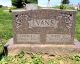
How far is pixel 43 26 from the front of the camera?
725 centimetres

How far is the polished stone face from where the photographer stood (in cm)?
718

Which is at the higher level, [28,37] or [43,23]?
[43,23]

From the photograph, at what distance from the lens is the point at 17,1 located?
38312mm

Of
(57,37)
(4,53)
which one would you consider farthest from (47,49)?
(4,53)

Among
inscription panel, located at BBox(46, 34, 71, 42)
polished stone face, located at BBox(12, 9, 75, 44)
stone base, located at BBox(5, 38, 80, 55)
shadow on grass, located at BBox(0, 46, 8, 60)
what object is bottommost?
shadow on grass, located at BBox(0, 46, 8, 60)

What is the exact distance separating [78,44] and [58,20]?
2.90 ft

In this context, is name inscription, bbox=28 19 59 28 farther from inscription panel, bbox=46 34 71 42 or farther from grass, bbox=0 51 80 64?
grass, bbox=0 51 80 64

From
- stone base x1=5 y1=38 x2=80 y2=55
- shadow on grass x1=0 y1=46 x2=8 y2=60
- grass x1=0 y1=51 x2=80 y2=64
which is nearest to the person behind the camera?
grass x1=0 y1=51 x2=80 y2=64

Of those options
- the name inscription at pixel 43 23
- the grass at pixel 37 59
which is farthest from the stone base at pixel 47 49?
the name inscription at pixel 43 23

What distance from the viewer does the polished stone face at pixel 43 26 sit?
7180 millimetres

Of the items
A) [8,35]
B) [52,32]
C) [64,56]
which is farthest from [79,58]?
[8,35]

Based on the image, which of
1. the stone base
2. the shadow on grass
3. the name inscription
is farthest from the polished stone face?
the shadow on grass

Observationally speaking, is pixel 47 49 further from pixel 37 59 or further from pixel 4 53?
pixel 4 53

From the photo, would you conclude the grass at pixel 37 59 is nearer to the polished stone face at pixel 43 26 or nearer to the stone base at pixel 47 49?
the stone base at pixel 47 49
